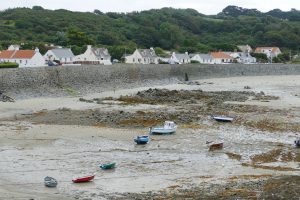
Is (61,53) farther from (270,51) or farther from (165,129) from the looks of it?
(270,51)

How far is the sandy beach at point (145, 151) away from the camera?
1633cm

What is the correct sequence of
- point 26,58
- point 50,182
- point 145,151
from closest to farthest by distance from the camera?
point 50,182 → point 145,151 → point 26,58

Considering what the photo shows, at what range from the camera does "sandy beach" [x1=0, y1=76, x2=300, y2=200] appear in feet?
53.6

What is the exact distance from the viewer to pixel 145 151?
22812mm

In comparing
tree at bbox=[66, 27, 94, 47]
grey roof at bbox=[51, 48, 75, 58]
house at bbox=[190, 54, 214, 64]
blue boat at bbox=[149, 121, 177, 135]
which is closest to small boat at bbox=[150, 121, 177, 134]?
blue boat at bbox=[149, 121, 177, 135]

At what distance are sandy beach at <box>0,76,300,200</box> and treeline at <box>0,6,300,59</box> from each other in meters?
51.5

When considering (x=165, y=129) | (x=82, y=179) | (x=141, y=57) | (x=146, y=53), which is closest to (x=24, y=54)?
(x=141, y=57)

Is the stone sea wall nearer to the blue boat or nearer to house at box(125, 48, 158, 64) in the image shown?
house at box(125, 48, 158, 64)

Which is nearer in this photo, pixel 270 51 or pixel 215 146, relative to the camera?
pixel 215 146

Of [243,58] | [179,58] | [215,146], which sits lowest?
[215,146]

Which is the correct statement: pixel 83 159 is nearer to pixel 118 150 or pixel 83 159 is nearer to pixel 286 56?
pixel 118 150

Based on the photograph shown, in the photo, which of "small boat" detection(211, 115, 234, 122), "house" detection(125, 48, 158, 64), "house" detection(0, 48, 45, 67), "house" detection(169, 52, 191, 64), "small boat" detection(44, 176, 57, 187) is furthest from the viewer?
"house" detection(169, 52, 191, 64)

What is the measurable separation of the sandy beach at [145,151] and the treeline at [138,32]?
169ft

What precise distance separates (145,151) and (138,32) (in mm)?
101282
